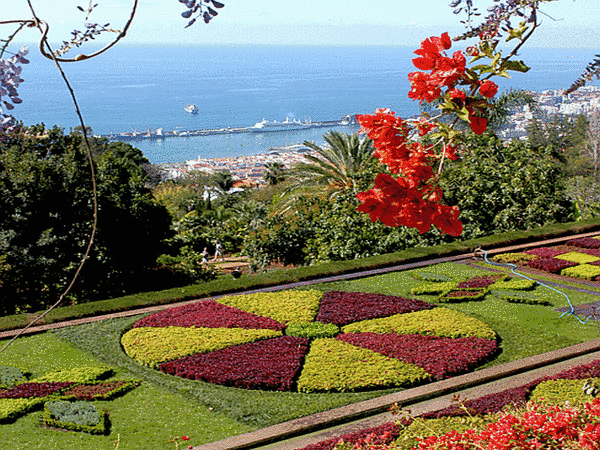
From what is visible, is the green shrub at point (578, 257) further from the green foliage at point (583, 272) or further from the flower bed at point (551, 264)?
the green foliage at point (583, 272)

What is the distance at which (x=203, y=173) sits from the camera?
51.6m

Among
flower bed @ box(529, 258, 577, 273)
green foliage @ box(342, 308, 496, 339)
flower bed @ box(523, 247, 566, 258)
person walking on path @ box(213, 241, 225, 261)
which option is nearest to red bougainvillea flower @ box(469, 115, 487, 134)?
green foliage @ box(342, 308, 496, 339)

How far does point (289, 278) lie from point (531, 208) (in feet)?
19.3

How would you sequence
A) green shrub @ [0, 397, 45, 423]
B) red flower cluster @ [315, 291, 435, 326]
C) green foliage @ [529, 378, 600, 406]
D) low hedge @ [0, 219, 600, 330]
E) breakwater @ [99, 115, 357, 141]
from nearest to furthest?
green shrub @ [0, 397, 45, 423]
green foliage @ [529, 378, 600, 406]
red flower cluster @ [315, 291, 435, 326]
low hedge @ [0, 219, 600, 330]
breakwater @ [99, 115, 357, 141]

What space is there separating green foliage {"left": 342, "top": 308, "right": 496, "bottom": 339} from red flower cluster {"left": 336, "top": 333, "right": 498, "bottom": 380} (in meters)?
0.13

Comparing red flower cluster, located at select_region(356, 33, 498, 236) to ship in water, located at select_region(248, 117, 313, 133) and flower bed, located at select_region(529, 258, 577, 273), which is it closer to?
flower bed, located at select_region(529, 258, 577, 273)

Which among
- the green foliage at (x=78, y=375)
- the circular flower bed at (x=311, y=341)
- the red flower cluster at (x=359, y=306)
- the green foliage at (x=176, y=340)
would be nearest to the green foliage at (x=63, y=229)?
the circular flower bed at (x=311, y=341)

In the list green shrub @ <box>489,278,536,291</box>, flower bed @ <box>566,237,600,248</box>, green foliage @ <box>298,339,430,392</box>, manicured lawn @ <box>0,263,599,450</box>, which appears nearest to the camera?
manicured lawn @ <box>0,263,599,450</box>

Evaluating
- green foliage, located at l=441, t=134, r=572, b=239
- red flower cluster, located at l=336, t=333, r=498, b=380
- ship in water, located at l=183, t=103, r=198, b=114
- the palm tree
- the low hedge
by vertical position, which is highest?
ship in water, located at l=183, t=103, r=198, b=114

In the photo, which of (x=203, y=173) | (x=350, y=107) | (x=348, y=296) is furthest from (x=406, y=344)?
(x=350, y=107)

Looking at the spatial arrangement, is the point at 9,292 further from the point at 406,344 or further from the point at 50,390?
the point at 406,344

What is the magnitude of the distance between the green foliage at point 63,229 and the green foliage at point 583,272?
22.3 ft

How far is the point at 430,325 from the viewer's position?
7.64m

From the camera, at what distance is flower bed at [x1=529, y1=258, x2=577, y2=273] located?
388 inches
